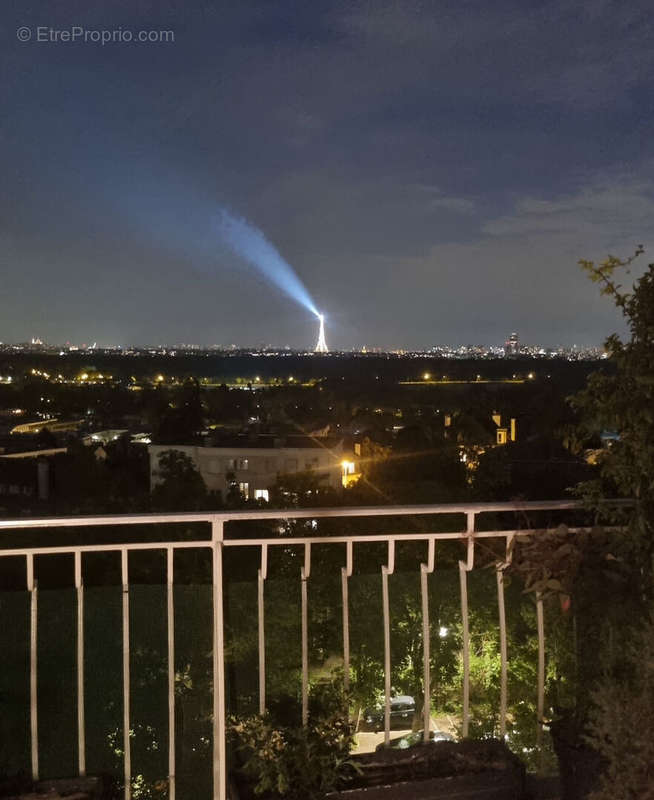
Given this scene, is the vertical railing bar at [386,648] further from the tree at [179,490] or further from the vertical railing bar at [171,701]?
the tree at [179,490]

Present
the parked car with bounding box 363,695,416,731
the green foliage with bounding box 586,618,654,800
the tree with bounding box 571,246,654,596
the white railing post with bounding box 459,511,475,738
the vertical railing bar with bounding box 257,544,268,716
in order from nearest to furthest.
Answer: the green foliage with bounding box 586,618,654,800 → the tree with bounding box 571,246,654,596 → the vertical railing bar with bounding box 257,544,268,716 → the white railing post with bounding box 459,511,475,738 → the parked car with bounding box 363,695,416,731

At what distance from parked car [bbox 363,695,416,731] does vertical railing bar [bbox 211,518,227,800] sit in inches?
30.4

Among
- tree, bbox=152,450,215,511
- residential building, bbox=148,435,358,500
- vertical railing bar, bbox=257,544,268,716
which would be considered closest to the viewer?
vertical railing bar, bbox=257,544,268,716

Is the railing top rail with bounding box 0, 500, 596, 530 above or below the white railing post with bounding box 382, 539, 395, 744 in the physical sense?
above

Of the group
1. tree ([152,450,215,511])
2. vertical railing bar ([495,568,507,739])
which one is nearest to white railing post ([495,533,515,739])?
vertical railing bar ([495,568,507,739])

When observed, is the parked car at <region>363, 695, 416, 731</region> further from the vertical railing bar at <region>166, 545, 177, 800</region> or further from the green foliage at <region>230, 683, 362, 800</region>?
the vertical railing bar at <region>166, 545, 177, 800</region>

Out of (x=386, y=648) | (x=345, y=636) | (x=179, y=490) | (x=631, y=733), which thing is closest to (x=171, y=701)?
(x=345, y=636)

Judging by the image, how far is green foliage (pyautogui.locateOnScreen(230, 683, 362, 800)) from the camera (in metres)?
2.51

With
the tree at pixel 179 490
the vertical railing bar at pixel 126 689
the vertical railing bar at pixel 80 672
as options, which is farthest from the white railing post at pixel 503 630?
the tree at pixel 179 490

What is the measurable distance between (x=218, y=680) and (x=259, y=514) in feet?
2.06

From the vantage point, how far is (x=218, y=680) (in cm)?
274

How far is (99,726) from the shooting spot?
9.78 feet

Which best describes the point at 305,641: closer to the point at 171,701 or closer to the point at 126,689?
the point at 171,701

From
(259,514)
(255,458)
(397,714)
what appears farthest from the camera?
(255,458)
